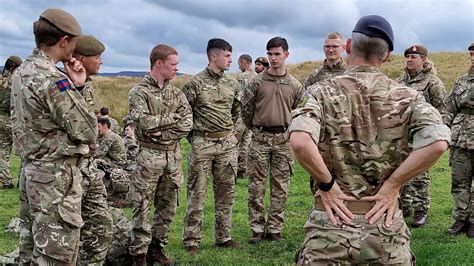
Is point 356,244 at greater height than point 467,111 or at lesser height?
lesser

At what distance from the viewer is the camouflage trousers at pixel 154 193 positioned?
6668mm

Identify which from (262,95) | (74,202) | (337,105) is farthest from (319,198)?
(262,95)

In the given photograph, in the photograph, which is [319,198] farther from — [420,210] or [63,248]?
[420,210]

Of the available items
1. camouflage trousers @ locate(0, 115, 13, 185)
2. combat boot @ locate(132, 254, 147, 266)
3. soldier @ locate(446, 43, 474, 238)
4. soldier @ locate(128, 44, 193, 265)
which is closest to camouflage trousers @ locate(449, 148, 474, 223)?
soldier @ locate(446, 43, 474, 238)

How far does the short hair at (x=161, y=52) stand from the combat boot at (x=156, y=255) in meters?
2.29

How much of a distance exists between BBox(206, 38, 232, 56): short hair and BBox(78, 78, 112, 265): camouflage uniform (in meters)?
2.46

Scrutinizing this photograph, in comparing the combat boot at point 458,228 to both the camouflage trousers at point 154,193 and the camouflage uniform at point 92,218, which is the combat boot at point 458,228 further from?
the camouflage uniform at point 92,218

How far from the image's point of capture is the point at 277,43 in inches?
316

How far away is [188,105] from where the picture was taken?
23.1ft

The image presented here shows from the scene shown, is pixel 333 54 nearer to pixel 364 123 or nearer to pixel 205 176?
pixel 205 176

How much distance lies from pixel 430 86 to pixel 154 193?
182 inches

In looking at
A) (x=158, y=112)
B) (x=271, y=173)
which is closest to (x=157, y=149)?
(x=158, y=112)

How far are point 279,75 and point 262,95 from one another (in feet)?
1.29

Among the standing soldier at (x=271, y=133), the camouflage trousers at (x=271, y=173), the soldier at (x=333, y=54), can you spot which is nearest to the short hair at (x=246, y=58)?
the soldier at (x=333, y=54)
